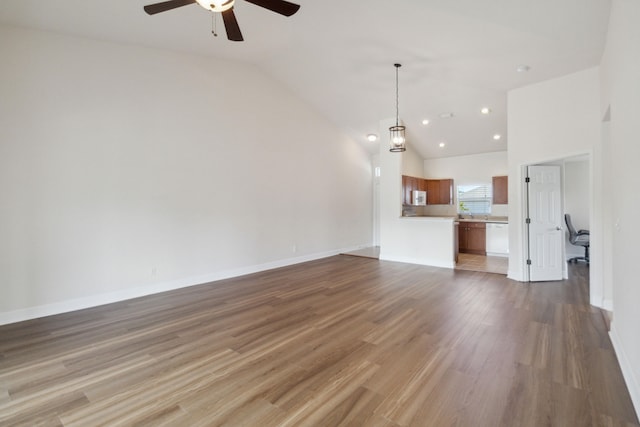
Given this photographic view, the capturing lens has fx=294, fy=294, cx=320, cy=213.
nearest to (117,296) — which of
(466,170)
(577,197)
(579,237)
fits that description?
(466,170)

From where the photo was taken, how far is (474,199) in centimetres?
848

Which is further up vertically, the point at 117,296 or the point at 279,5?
the point at 279,5

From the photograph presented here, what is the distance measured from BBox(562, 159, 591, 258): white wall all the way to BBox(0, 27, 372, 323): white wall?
638cm

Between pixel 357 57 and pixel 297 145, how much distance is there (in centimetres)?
242

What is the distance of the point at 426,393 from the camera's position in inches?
82.4

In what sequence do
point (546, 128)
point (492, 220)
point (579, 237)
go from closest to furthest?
point (546, 128), point (579, 237), point (492, 220)

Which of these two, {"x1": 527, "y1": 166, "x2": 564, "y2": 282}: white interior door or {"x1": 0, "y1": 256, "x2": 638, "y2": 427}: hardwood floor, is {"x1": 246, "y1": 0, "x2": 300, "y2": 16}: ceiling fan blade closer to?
{"x1": 0, "y1": 256, "x2": 638, "y2": 427}: hardwood floor

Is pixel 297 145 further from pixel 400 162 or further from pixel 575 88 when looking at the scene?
pixel 575 88

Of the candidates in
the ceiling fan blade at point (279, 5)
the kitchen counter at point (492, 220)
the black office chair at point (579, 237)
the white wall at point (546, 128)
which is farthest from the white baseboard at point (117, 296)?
the black office chair at point (579, 237)

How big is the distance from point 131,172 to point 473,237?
797 centimetres

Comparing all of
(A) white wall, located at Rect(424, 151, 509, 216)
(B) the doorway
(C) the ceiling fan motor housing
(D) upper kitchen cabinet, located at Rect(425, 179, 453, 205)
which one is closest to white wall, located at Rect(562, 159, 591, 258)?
(A) white wall, located at Rect(424, 151, 509, 216)

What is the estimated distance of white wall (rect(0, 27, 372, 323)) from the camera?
3545mm

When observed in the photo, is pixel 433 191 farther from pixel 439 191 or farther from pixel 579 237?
pixel 579 237

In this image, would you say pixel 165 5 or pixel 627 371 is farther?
pixel 165 5
